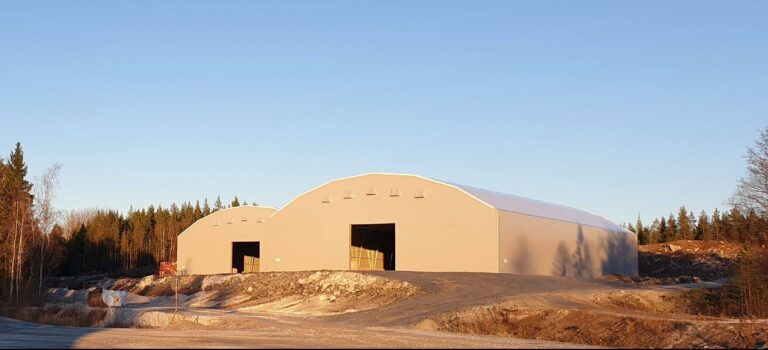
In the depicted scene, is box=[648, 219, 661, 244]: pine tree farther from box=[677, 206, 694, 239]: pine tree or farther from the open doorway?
the open doorway

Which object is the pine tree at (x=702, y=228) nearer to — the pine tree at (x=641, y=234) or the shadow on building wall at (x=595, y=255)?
the pine tree at (x=641, y=234)

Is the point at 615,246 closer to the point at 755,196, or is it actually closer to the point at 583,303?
the point at 755,196

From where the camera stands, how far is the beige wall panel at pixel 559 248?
151ft

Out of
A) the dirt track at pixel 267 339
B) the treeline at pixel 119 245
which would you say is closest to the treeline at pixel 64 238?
the treeline at pixel 119 245

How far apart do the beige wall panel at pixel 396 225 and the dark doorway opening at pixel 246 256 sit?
13.1 m

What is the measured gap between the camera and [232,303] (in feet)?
133

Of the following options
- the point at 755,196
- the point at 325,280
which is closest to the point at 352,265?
the point at 325,280

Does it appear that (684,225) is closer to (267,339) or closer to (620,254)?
(620,254)

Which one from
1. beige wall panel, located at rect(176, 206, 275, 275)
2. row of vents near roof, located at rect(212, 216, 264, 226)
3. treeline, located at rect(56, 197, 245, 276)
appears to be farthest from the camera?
treeline, located at rect(56, 197, 245, 276)

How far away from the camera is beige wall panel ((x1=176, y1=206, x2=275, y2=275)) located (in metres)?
59.2

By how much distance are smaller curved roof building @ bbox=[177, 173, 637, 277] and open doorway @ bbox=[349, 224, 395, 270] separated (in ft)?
0.24

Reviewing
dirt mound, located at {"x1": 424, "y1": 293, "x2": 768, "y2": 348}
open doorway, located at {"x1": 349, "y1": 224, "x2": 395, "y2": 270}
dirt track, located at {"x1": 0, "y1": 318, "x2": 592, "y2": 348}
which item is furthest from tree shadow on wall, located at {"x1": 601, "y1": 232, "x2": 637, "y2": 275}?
dirt track, located at {"x1": 0, "y1": 318, "x2": 592, "y2": 348}

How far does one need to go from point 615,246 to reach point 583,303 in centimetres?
3081

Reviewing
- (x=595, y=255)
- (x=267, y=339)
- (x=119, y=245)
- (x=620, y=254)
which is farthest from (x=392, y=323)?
(x=119, y=245)
